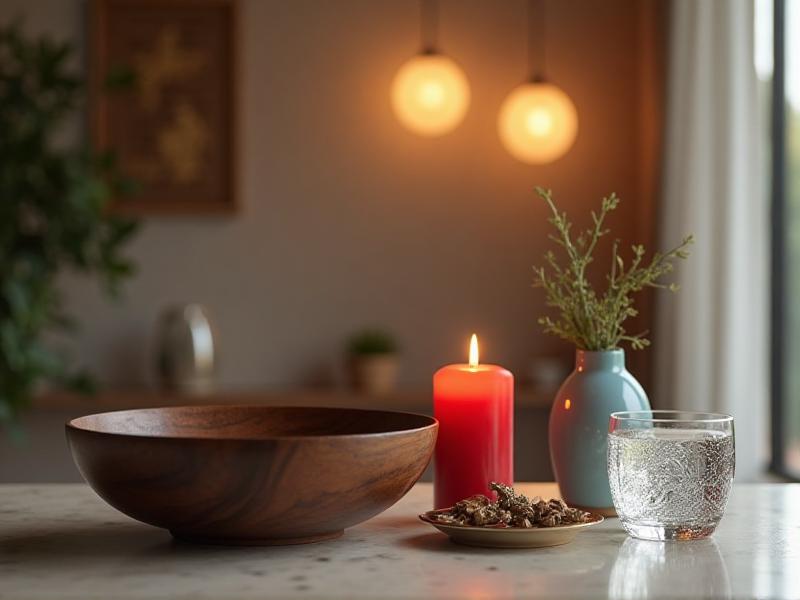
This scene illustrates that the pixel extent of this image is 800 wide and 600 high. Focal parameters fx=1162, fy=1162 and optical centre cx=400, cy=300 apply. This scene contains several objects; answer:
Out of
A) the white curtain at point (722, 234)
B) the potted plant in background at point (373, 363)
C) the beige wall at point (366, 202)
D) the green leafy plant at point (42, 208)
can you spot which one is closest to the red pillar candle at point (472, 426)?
the green leafy plant at point (42, 208)

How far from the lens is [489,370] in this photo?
4.16ft

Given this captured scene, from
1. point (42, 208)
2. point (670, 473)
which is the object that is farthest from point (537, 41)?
point (42, 208)

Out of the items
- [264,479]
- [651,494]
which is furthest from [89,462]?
[651,494]

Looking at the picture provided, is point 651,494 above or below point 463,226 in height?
below

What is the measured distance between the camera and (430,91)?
3.51m

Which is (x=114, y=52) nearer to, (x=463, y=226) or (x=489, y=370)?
(x=463, y=226)

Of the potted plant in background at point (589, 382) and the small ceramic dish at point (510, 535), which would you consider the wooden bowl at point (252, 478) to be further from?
the potted plant in background at point (589, 382)

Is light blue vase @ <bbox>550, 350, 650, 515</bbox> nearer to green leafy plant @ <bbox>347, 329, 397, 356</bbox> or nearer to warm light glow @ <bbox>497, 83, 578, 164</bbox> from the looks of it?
warm light glow @ <bbox>497, 83, 578, 164</bbox>

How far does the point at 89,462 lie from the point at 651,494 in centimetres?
54

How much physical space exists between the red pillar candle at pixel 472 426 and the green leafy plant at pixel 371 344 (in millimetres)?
2473

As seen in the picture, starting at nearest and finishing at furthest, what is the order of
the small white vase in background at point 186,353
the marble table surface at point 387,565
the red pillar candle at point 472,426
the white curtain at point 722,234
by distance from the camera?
the marble table surface at point 387,565 < the red pillar candle at point 472,426 < the white curtain at point 722,234 < the small white vase in background at point 186,353

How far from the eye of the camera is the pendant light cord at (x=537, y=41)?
3.91 m

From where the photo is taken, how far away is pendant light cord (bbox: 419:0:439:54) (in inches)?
154

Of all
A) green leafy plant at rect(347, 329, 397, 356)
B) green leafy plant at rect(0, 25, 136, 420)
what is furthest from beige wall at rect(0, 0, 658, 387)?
green leafy plant at rect(0, 25, 136, 420)
